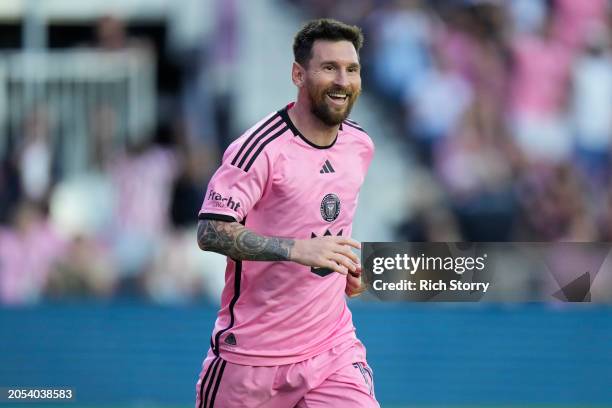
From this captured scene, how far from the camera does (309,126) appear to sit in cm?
510

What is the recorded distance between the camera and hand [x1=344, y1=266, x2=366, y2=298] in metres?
5.18

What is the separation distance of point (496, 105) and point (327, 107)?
6046mm

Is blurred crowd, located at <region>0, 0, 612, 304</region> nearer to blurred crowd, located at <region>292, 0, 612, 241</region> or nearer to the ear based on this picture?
blurred crowd, located at <region>292, 0, 612, 241</region>

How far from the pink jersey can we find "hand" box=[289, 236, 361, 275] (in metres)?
0.28

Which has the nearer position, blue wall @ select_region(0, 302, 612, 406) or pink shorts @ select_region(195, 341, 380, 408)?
pink shorts @ select_region(195, 341, 380, 408)

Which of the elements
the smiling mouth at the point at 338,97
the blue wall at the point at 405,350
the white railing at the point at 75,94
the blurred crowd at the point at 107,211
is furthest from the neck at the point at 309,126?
the white railing at the point at 75,94

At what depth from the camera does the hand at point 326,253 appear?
464 centimetres

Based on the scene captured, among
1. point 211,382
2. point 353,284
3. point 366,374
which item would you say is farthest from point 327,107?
point 211,382

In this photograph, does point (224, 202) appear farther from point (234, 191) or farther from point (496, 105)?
point (496, 105)

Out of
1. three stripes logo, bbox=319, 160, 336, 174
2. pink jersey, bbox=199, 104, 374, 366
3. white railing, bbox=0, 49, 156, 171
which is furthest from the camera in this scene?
white railing, bbox=0, 49, 156, 171

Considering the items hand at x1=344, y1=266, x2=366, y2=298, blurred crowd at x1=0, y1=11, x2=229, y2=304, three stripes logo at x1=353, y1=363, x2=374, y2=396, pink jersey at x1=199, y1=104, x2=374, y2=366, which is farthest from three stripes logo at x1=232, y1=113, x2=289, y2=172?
blurred crowd at x1=0, y1=11, x2=229, y2=304

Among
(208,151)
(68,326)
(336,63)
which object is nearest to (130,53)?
(208,151)

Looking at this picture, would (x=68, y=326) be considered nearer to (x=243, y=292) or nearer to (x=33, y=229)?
(x=33, y=229)

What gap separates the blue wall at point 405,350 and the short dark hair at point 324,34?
15.7ft
